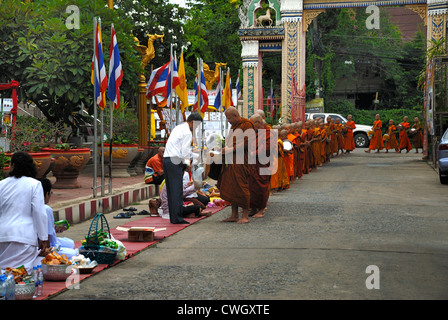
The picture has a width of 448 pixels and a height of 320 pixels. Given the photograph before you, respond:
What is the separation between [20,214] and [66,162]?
802cm

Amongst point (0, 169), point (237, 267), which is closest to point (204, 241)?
point (237, 267)

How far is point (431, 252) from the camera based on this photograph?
8273mm

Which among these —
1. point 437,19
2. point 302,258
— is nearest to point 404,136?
point 437,19

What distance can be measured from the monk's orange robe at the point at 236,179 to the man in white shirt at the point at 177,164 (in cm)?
74

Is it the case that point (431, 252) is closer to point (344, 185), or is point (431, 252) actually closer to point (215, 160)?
point (215, 160)

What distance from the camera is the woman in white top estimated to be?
6.54 m

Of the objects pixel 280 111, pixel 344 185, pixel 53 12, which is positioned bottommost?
pixel 344 185

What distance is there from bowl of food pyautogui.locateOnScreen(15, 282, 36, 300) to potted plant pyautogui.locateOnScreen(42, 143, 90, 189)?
8.21 metres

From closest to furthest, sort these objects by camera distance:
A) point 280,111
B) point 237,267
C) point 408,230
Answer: point 237,267 → point 408,230 → point 280,111

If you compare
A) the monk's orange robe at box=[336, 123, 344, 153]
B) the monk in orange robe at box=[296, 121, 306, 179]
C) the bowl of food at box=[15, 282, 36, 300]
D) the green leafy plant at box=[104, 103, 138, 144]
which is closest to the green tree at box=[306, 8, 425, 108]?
the monk's orange robe at box=[336, 123, 344, 153]

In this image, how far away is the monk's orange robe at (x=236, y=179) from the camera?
11375 mm

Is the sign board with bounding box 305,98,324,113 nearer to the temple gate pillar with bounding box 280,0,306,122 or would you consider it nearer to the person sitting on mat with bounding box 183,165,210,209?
the temple gate pillar with bounding box 280,0,306,122

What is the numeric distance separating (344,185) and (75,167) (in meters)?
6.54

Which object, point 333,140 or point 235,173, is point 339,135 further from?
point 235,173
